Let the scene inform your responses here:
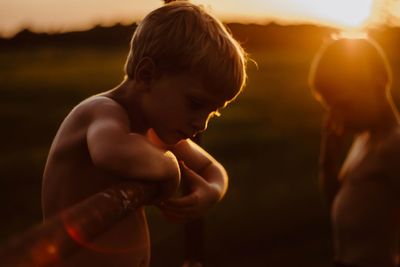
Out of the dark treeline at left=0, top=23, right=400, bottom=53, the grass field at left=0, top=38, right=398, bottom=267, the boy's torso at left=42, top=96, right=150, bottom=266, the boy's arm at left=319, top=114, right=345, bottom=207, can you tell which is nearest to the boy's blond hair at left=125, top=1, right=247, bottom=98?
the boy's torso at left=42, top=96, right=150, bottom=266

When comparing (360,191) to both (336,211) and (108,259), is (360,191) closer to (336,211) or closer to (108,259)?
(336,211)

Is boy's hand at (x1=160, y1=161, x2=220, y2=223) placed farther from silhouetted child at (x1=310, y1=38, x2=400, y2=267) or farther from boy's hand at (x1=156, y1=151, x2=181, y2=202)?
silhouetted child at (x1=310, y1=38, x2=400, y2=267)

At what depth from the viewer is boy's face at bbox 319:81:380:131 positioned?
2.53 meters

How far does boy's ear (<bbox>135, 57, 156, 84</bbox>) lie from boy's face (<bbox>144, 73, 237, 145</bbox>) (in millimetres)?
13

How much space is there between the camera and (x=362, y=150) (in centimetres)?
257

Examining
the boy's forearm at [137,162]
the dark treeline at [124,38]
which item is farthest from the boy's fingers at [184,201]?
the dark treeline at [124,38]

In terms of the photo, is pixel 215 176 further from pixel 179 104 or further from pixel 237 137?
pixel 237 137

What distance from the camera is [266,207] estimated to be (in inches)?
211

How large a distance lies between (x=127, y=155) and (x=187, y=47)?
0.89 feet

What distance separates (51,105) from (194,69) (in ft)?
16.4

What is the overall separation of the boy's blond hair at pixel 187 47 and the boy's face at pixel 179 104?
0.02 meters

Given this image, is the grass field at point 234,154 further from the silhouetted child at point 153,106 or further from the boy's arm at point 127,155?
the boy's arm at point 127,155

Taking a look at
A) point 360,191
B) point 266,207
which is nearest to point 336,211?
point 360,191

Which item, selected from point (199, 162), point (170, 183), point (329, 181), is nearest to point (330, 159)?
point (329, 181)
